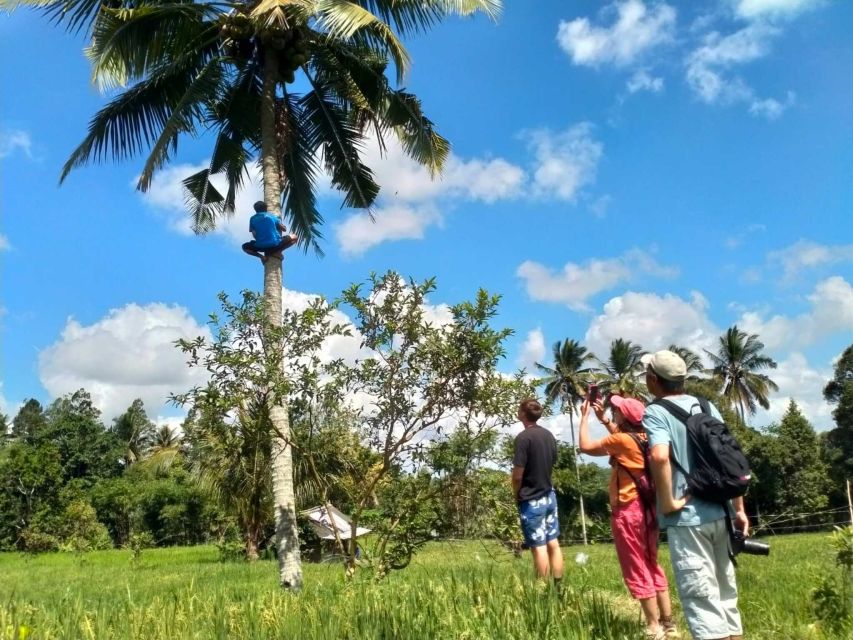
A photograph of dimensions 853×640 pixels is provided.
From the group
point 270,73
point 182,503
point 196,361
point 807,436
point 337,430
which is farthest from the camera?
point 182,503

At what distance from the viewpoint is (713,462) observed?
3422 millimetres

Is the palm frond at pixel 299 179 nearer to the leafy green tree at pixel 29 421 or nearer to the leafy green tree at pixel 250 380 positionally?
the leafy green tree at pixel 250 380

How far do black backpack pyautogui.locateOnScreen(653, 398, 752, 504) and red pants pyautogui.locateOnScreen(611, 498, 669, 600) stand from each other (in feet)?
3.79

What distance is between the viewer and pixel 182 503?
4056cm

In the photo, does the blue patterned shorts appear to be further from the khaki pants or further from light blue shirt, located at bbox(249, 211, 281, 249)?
light blue shirt, located at bbox(249, 211, 281, 249)

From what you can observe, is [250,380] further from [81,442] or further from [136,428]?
[136,428]

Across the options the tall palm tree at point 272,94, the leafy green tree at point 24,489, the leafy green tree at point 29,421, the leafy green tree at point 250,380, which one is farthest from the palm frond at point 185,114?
the leafy green tree at point 29,421

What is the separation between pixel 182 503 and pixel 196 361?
37.9 meters

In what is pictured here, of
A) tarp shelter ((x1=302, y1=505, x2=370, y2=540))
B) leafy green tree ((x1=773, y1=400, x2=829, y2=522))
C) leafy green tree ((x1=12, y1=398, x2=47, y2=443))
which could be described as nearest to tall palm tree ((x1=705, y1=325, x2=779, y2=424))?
leafy green tree ((x1=773, y1=400, x2=829, y2=522))

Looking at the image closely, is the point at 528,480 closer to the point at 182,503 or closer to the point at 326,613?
the point at 326,613

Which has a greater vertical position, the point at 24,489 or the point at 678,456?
the point at 24,489

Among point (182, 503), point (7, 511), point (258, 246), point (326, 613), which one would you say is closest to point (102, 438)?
point (7, 511)

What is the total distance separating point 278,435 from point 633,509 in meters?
3.20

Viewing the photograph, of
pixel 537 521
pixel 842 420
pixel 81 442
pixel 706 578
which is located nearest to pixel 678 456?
pixel 706 578
